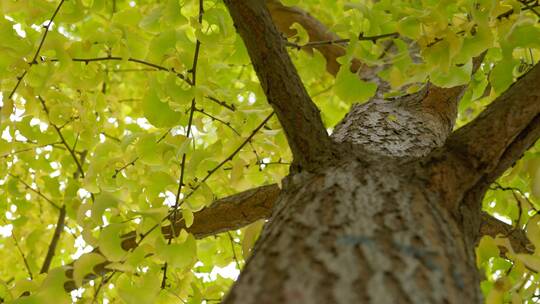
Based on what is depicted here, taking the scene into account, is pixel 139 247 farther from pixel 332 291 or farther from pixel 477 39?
pixel 477 39

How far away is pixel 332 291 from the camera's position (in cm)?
68

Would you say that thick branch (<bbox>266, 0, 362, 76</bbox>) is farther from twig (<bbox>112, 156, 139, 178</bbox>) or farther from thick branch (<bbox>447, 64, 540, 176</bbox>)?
thick branch (<bbox>447, 64, 540, 176</bbox>)

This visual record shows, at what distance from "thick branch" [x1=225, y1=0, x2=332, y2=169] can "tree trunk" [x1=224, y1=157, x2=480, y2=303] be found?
0.10 metres

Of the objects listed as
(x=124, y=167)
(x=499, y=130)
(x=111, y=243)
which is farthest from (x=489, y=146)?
(x=124, y=167)

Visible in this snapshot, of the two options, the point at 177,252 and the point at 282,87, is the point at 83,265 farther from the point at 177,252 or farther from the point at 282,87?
the point at 282,87

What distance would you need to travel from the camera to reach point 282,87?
111 cm

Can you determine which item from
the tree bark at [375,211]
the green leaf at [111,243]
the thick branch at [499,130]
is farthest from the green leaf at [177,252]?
the thick branch at [499,130]

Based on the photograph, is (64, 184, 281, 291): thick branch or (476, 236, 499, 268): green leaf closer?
(476, 236, 499, 268): green leaf

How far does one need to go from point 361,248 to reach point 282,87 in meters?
0.44

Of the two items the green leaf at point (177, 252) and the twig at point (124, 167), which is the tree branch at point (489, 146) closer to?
the green leaf at point (177, 252)

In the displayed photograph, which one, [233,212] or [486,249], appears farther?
[233,212]

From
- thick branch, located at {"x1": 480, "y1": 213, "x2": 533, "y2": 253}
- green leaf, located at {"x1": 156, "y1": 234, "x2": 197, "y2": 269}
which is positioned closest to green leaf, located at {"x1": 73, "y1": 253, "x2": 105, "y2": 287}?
green leaf, located at {"x1": 156, "y1": 234, "x2": 197, "y2": 269}

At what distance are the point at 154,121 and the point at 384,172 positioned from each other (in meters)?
0.62

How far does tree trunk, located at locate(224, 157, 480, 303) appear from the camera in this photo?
0.69 metres
